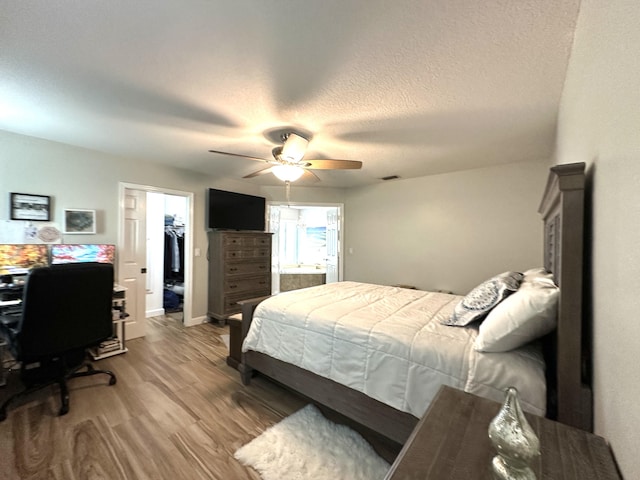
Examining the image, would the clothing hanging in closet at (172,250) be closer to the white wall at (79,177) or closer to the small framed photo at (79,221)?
the white wall at (79,177)

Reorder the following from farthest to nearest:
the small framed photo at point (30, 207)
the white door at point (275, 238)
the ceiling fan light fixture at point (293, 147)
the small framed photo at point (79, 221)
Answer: the white door at point (275, 238), the small framed photo at point (79, 221), the small framed photo at point (30, 207), the ceiling fan light fixture at point (293, 147)

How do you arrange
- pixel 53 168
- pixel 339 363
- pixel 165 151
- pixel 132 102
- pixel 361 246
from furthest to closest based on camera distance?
1. pixel 361 246
2. pixel 165 151
3. pixel 53 168
4. pixel 132 102
5. pixel 339 363

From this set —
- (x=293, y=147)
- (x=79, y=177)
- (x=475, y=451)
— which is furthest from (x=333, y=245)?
(x=475, y=451)

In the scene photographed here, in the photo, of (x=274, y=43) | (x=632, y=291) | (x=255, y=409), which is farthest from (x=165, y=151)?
(x=632, y=291)

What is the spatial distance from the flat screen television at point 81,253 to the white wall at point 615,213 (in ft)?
13.2

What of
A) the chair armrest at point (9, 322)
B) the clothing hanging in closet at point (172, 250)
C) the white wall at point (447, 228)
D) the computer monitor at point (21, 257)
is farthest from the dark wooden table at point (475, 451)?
the clothing hanging in closet at point (172, 250)

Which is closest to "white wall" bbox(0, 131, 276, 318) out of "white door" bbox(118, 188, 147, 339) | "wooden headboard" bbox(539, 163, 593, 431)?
"white door" bbox(118, 188, 147, 339)

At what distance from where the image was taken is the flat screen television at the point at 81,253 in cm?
274

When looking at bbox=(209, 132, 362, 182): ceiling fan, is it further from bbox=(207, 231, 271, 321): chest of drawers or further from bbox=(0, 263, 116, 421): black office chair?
bbox=(207, 231, 271, 321): chest of drawers

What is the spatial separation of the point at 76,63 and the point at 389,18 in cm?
179

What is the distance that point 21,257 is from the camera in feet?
8.39

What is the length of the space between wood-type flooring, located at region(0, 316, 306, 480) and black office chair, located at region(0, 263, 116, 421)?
0.15 meters

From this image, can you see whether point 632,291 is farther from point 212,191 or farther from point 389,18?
point 212,191

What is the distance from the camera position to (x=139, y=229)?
3557 millimetres
